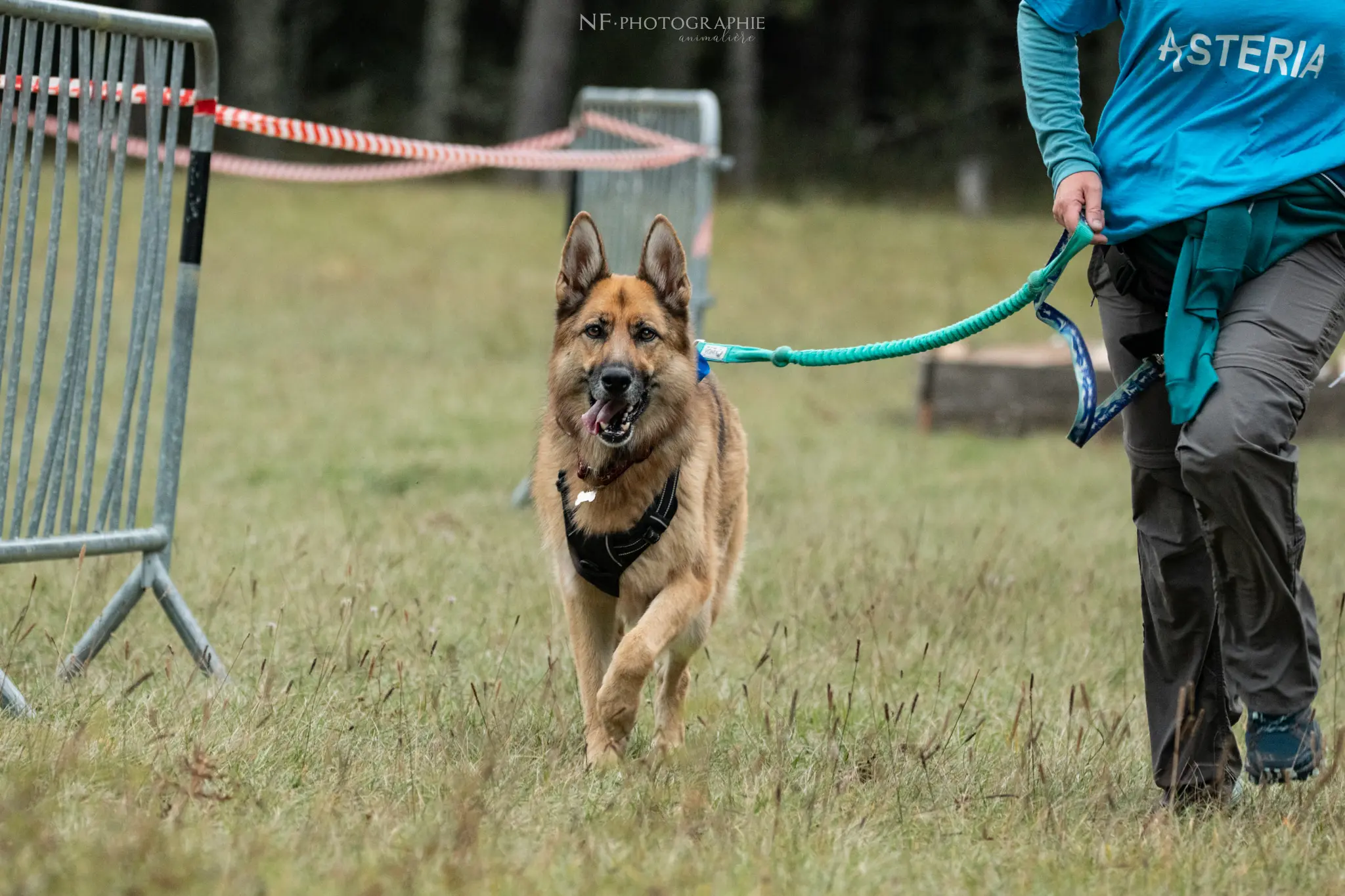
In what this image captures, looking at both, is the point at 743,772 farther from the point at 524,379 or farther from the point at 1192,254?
the point at 524,379

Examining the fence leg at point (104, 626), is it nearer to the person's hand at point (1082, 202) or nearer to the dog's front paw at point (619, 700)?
the dog's front paw at point (619, 700)

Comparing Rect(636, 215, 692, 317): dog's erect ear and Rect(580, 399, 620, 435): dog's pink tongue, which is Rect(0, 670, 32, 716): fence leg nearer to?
Rect(580, 399, 620, 435): dog's pink tongue

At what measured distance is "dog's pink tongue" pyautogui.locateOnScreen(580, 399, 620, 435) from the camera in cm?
434

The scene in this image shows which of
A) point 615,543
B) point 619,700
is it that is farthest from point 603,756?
point 615,543

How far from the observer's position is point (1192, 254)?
3486 mm

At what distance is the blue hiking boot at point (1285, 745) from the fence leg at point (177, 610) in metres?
2.92

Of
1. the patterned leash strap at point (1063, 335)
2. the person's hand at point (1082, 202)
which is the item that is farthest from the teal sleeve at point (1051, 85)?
the patterned leash strap at point (1063, 335)

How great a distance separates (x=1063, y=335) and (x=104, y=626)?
2.91 meters

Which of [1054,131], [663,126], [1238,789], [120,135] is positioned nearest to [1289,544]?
[1238,789]

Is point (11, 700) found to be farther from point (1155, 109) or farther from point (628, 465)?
point (1155, 109)

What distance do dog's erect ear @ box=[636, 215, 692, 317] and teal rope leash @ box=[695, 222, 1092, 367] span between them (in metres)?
0.15

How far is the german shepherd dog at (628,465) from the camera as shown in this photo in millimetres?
4289

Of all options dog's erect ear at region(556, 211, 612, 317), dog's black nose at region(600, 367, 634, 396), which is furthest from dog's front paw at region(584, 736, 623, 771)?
dog's erect ear at region(556, 211, 612, 317)

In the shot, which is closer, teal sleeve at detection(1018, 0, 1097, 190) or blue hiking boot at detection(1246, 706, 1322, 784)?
blue hiking boot at detection(1246, 706, 1322, 784)
